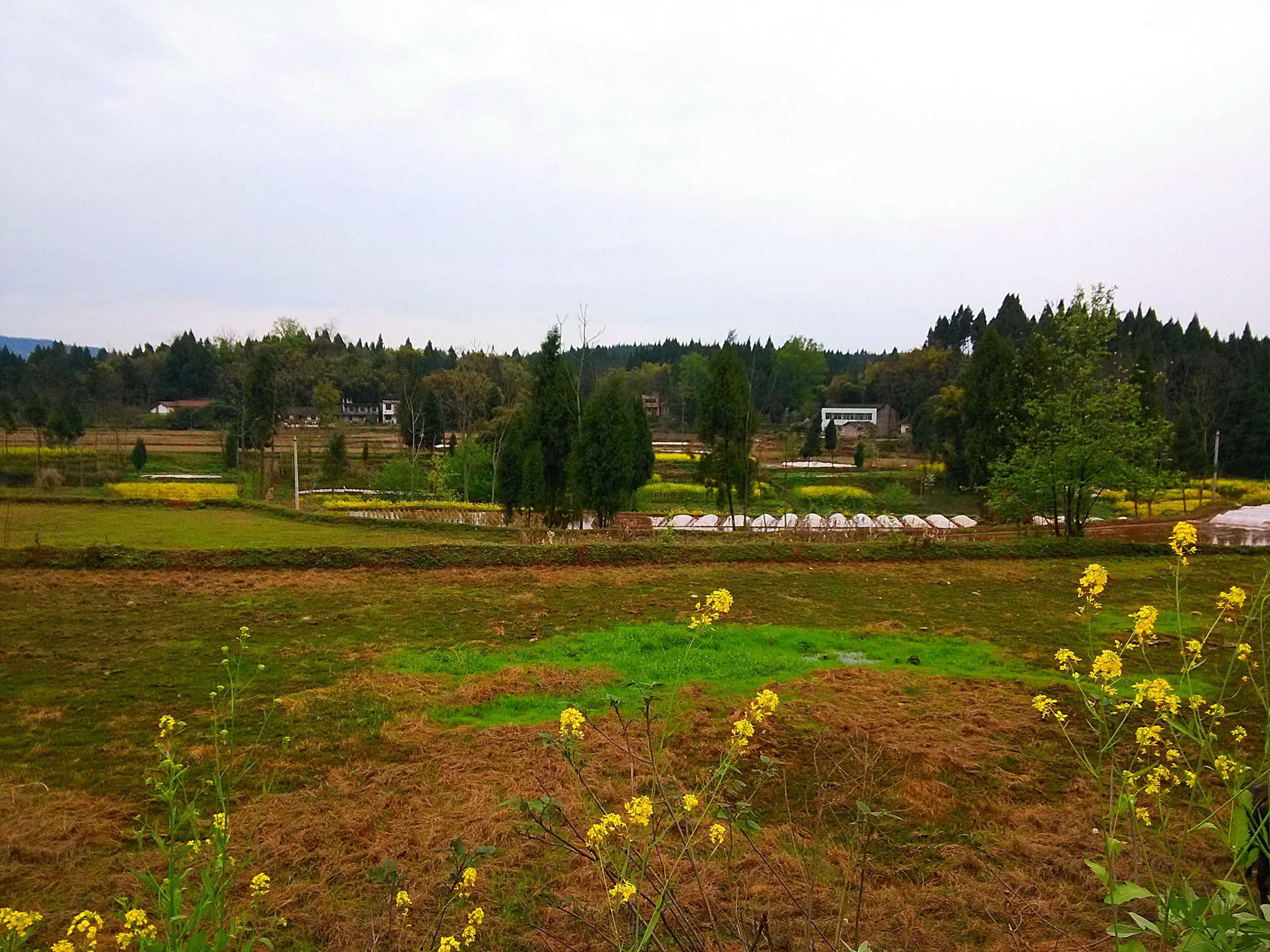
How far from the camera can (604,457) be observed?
21.8m

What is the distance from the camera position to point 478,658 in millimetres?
8500

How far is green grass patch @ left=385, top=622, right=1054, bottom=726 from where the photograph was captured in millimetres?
7121

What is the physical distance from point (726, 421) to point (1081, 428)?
958cm

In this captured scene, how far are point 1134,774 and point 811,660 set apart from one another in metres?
6.57

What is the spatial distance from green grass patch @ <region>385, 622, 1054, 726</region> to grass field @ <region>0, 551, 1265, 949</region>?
0.04 metres

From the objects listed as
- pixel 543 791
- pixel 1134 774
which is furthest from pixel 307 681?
pixel 1134 774

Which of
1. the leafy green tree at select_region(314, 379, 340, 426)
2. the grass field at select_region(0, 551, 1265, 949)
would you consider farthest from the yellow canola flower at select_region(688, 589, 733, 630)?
the leafy green tree at select_region(314, 379, 340, 426)

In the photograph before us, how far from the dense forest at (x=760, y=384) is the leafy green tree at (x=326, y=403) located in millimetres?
180

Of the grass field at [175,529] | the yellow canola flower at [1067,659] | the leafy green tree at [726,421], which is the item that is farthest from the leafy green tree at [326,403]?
the yellow canola flower at [1067,659]

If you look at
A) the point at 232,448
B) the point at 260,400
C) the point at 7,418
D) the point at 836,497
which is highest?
the point at 260,400

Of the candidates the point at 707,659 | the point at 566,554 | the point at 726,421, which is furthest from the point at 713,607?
the point at 726,421

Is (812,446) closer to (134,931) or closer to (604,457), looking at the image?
(604,457)

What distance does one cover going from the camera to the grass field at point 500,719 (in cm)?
407

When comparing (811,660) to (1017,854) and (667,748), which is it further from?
(1017,854)
